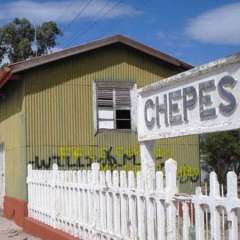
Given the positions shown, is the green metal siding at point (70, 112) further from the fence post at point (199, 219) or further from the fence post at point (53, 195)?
the fence post at point (199, 219)

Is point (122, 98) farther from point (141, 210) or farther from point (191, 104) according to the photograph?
point (191, 104)

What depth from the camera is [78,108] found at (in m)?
16.2

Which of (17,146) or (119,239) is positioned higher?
(17,146)

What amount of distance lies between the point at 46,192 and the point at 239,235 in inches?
304

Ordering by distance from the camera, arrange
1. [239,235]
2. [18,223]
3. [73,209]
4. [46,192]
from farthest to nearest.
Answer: [18,223] → [46,192] → [73,209] → [239,235]

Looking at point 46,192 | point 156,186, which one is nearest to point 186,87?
point 156,186

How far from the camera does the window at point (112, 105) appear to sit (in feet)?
53.9

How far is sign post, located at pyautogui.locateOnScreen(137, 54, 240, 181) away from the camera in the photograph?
5.88 metres

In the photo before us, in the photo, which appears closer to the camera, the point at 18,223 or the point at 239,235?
the point at 239,235

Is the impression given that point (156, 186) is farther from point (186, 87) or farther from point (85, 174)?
point (85, 174)

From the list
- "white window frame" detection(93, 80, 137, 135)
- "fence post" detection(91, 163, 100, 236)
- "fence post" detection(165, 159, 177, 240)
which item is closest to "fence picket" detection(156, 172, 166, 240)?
"fence post" detection(165, 159, 177, 240)

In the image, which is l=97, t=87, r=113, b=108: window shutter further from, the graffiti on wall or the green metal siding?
the graffiti on wall

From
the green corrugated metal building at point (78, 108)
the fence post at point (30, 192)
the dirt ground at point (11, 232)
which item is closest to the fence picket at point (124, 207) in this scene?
the dirt ground at point (11, 232)

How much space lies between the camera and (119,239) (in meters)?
8.12
